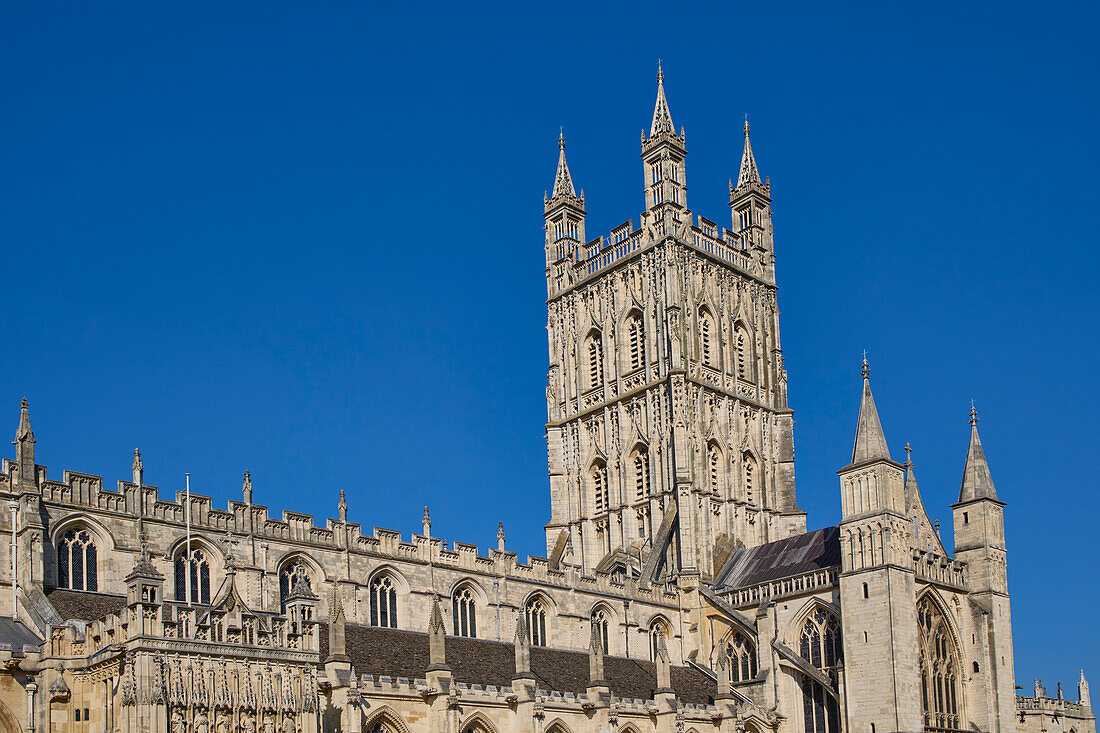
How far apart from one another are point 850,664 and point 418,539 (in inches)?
692

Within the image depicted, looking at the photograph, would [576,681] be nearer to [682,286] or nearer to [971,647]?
[971,647]

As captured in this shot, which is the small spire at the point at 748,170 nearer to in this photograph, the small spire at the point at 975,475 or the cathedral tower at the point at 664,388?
the cathedral tower at the point at 664,388

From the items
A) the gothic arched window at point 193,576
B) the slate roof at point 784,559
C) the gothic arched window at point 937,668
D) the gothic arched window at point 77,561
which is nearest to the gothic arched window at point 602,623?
the slate roof at point 784,559

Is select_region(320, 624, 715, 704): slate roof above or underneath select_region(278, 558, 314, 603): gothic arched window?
underneath

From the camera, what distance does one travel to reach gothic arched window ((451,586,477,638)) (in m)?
54.2

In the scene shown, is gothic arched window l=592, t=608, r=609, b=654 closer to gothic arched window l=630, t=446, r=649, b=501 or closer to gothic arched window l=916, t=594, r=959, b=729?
gothic arched window l=630, t=446, r=649, b=501

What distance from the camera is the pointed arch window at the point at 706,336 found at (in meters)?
69.9

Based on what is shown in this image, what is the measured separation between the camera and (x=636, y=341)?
70.5m

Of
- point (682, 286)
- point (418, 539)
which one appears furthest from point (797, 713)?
point (682, 286)

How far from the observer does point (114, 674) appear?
35.8 metres

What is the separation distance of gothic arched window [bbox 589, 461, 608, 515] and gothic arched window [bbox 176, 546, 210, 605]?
2690cm

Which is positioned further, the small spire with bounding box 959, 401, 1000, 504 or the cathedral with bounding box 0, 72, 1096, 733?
the small spire with bounding box 959, 401, 1000, 504

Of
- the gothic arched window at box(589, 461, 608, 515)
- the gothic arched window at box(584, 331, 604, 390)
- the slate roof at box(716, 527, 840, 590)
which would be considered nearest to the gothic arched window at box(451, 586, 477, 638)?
the slate roof at box(716, 527, 840, 590)

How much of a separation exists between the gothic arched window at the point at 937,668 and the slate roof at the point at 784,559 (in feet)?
13.9
